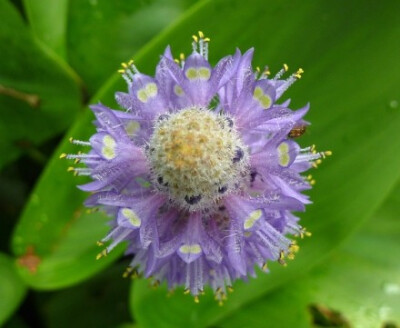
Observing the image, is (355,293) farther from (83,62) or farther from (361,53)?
(83,62)

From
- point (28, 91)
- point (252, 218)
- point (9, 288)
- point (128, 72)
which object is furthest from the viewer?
point (28, 91)

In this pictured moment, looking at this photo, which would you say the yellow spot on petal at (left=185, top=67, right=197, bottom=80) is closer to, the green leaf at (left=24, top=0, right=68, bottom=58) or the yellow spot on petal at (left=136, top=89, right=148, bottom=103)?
the yellow spot on petal at (left=136, top=89, right=148, bottom=103)

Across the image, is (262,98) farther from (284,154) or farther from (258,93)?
(284,154)

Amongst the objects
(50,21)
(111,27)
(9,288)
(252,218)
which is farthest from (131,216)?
(50,21)

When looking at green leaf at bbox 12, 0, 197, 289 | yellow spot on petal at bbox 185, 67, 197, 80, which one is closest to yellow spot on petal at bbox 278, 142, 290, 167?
yellow spot on petal at bbox 185, 67, 197, 80

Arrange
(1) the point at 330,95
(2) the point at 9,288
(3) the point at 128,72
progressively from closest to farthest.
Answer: (3) the point at 128,72
(1) the point at 330,95
(2) the point at 9,288

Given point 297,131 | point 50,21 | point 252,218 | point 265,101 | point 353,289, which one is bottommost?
point 353,289
